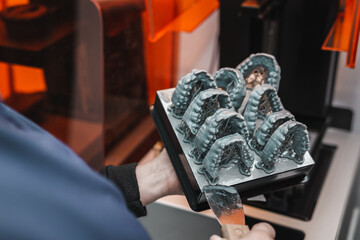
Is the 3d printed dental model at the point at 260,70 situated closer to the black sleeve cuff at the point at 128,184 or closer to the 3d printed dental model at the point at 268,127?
the 3d printed dental model at the point at 268,127

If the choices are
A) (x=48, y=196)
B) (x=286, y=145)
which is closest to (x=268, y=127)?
(x=286, y=145)

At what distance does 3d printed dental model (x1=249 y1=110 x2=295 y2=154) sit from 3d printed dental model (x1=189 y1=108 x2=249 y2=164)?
33 millimetres

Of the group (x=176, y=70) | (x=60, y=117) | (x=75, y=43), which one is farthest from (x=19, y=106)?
(x=176, y=70)

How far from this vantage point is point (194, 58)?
1586 millimetres

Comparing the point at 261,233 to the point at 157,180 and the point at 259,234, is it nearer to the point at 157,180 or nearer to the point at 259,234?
the point at 259,234

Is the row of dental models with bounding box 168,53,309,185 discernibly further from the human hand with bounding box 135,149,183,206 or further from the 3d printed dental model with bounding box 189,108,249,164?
the human hand with bounding box 135,149,183,206

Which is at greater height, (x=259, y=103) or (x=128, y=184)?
(x=259, y=103)

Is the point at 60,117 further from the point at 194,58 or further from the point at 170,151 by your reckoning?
the point at 170,151

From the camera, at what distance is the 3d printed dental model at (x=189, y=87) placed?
77 cm

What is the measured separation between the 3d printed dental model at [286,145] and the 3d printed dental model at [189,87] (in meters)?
0.15

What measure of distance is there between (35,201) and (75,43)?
0.98 m

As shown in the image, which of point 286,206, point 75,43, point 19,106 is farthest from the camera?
point 19,106

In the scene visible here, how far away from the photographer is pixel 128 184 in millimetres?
863

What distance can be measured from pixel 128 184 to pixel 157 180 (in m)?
0.06
